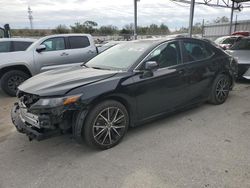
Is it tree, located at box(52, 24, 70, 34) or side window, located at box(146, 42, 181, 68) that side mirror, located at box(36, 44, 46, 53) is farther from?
tree, located at box(52, 24, 70, 34)

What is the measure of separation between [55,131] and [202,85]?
9.85 ft

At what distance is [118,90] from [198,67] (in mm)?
1910

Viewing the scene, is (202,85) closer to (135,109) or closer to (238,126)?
(238,126)

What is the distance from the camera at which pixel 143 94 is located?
3.66 metres

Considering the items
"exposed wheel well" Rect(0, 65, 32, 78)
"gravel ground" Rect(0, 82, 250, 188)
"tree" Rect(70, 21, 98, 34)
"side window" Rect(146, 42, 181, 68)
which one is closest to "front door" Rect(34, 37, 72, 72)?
"exposed wheel well" Rect(0, 65, 32, 78)

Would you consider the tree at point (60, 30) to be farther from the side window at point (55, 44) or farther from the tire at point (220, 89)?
the tire at point (220, 89)

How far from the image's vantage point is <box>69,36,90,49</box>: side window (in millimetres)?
7723

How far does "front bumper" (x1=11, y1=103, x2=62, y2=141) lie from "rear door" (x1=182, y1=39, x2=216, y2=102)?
2.53 meters

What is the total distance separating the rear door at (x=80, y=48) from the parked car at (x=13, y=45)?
1.39m

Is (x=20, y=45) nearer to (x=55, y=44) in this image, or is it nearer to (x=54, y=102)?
(x=55, y=44)

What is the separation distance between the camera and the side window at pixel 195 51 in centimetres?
434

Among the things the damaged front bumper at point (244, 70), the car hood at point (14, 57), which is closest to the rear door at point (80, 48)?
the car hood at point (14, 57)

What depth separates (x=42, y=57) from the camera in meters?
6.99

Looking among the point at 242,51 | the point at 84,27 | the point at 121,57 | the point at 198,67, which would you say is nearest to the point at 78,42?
the point at 121,57
